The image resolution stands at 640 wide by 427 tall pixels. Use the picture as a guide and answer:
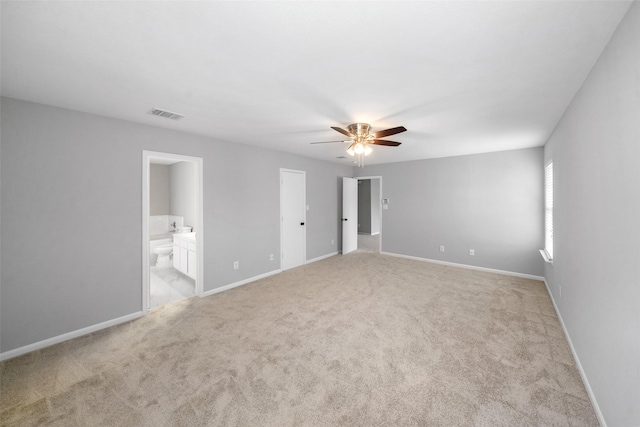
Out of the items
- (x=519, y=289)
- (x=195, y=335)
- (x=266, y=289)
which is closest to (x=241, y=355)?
(x=195, y=335)

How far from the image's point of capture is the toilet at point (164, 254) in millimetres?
5198

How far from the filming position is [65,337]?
2596 millimetres

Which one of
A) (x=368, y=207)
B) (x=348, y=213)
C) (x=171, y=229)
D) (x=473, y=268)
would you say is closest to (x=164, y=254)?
(x=171, y=229)

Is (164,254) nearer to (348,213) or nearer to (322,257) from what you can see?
(322,257)

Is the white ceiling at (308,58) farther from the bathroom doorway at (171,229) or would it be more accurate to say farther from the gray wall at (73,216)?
the bathroom doorway at (171,229)

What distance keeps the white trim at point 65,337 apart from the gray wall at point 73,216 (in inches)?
1.6

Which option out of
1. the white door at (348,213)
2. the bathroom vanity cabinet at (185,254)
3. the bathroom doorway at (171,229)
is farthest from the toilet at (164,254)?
the white door at (348,213)

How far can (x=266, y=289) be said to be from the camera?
402 cm

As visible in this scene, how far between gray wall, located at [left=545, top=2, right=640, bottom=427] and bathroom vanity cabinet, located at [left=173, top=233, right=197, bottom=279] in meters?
4.80

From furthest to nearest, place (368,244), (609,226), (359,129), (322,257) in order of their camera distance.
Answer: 1. (368,244)
2. (322,257)
3. (359,129)
4. (609,226)

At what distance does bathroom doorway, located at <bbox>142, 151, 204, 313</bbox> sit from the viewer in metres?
3.17

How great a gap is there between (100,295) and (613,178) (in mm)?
4692

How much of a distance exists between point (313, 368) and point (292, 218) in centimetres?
335

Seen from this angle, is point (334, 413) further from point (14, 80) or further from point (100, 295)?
point (14, 80)
